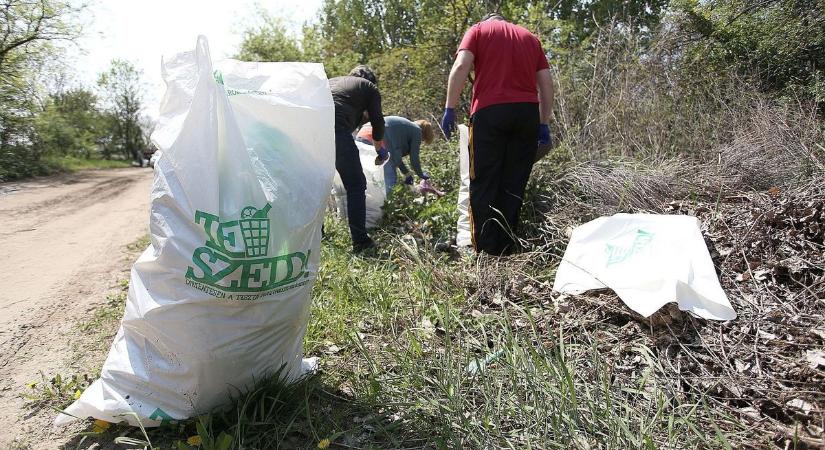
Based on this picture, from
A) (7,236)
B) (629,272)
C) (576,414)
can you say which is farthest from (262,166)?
(7,236)

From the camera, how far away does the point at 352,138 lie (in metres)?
3.57

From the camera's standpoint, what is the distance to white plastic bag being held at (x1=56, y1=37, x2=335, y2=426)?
4.85ft

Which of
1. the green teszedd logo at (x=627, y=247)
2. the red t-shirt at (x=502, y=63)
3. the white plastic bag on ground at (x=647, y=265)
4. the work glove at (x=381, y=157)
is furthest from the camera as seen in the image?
the work glove at (x=381, y=157)

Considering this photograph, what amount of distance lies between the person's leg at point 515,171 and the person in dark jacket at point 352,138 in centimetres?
108

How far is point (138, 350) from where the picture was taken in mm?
1543

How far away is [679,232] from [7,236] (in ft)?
18.4

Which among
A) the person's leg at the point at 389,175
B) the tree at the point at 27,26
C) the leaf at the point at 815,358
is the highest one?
the tree at the point at 27,26

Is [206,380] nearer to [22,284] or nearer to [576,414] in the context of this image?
[576,414]

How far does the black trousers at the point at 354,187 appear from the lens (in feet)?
11.7

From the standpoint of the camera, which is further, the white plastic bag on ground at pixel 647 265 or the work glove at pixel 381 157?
the work glove at pixel 381 157

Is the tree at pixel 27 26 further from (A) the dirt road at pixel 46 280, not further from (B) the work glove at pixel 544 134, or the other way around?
(B) the work glove at pixel 544 134

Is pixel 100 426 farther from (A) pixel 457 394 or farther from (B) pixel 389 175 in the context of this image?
(B) pixel 389 175

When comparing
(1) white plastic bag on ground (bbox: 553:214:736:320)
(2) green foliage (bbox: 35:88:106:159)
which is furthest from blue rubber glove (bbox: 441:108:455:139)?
(2) green foliage (bbox: 35:88:106:159)

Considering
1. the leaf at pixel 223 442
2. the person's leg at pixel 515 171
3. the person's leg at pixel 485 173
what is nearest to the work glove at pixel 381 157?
the person's leg at pixel 485 173
